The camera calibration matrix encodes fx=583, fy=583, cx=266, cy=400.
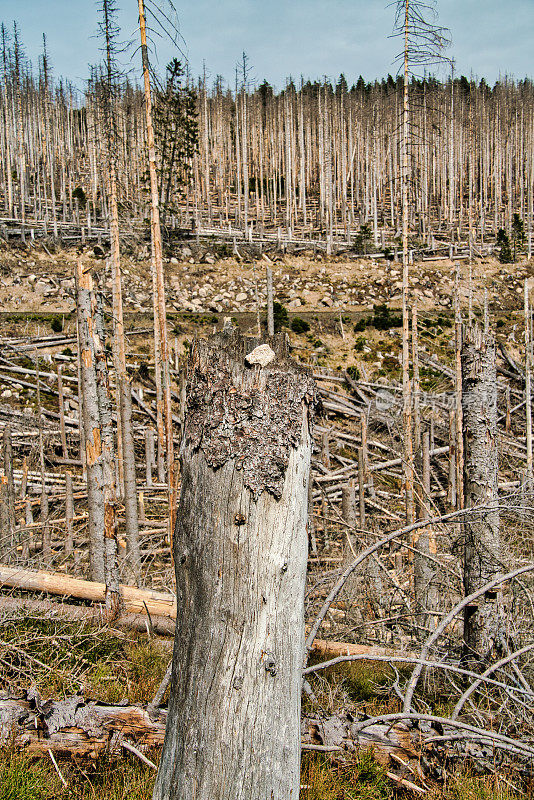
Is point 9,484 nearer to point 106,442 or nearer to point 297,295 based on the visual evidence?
point 106,442

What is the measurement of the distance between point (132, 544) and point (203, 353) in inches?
374

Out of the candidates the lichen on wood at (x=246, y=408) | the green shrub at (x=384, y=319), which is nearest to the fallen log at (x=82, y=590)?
the lichen on wood at (x=246, y=408)

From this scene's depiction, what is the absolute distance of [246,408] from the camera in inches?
73.1

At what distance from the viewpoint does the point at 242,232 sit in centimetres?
4262

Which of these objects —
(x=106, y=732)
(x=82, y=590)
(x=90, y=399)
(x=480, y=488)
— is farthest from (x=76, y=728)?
(x=90, y=399)

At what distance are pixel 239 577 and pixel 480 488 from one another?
3.18m

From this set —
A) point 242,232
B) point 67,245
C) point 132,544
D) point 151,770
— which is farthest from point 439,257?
point 151,770

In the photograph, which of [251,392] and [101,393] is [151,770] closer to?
[251,392]

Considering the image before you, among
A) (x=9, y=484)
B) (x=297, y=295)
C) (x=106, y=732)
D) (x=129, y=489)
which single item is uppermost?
(x=297, y=295)

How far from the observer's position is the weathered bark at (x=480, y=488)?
4.23m

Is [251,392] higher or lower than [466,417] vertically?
higher

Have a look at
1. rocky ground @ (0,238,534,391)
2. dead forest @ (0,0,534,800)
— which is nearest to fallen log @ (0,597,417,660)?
dead forest @ (0,0,534,800)

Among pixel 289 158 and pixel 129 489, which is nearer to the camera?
pixel 129 489

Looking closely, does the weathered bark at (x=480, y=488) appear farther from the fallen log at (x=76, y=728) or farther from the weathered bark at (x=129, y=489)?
the weathered bark at (x=129, y=489)
